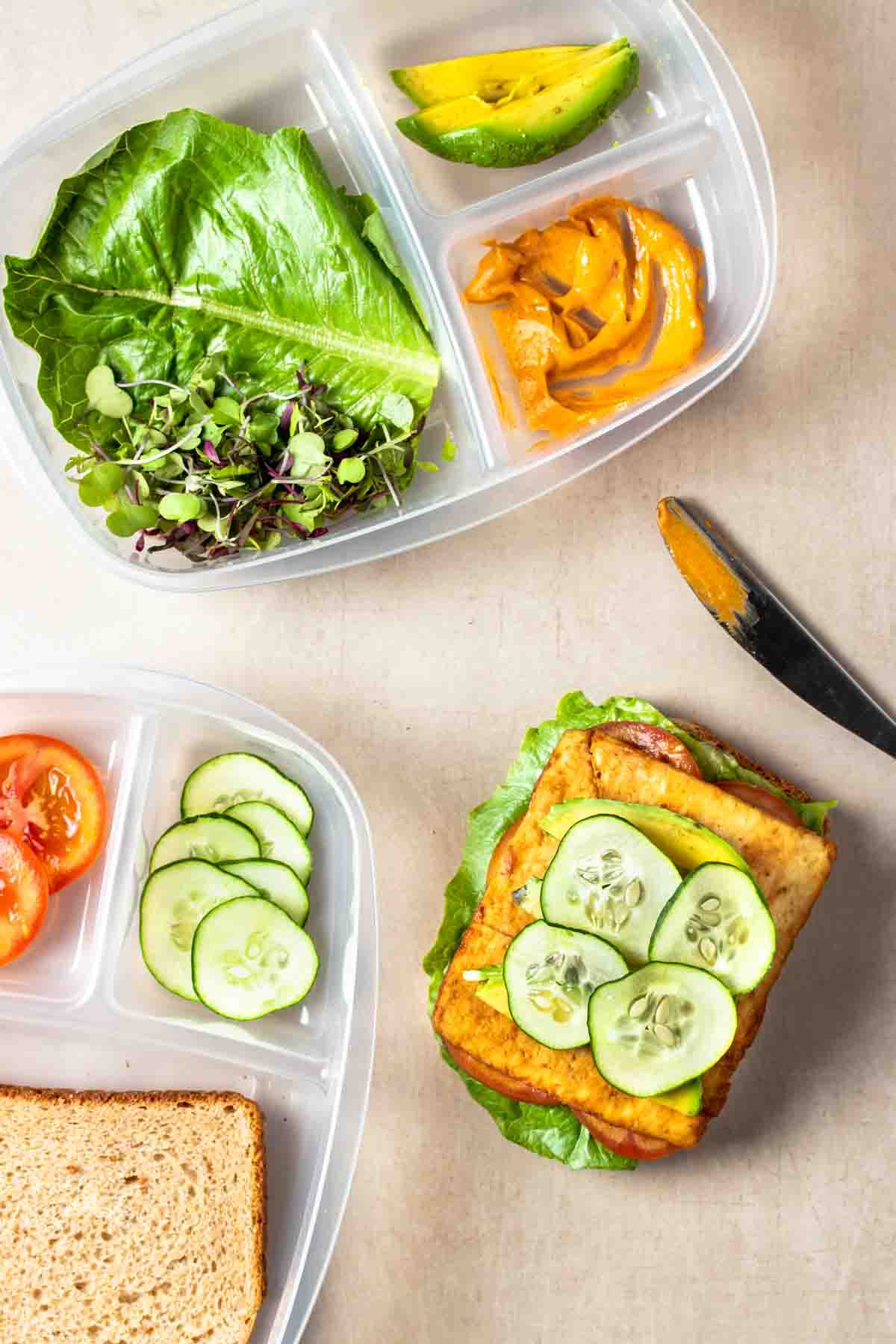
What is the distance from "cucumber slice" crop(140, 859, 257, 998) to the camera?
2256 mm

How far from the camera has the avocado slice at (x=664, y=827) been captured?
6.61 ft

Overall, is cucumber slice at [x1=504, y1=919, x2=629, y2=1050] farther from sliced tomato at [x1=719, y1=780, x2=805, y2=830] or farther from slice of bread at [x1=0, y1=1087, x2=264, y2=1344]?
slice of bread at [x1=0, y1=1087, x2=264, y2=1344]

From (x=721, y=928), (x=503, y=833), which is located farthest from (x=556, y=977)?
(x=503, y=833)

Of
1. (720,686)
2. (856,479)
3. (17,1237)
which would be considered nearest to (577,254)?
(856,479)

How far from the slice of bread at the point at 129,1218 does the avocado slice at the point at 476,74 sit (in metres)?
2.04

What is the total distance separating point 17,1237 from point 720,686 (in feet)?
5.84

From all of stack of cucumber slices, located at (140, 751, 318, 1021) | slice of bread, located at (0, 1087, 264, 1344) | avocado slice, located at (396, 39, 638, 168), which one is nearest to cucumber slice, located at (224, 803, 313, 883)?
stack of cucumber slices, located at (140, 751, 318, 1021)

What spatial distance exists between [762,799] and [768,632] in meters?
0.37

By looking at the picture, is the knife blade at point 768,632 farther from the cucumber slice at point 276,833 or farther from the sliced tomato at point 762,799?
the cucumber slice at point 276,833

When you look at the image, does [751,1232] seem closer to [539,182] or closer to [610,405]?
[610,405]

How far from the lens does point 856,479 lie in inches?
95.7

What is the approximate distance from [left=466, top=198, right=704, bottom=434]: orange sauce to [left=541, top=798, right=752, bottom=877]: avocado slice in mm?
756

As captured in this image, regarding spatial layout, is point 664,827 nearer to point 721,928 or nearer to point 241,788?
point 721,928

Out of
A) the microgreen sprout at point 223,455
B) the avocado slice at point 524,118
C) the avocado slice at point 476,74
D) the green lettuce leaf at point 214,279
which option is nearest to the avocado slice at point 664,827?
the microgreen sprout at point 223,455
